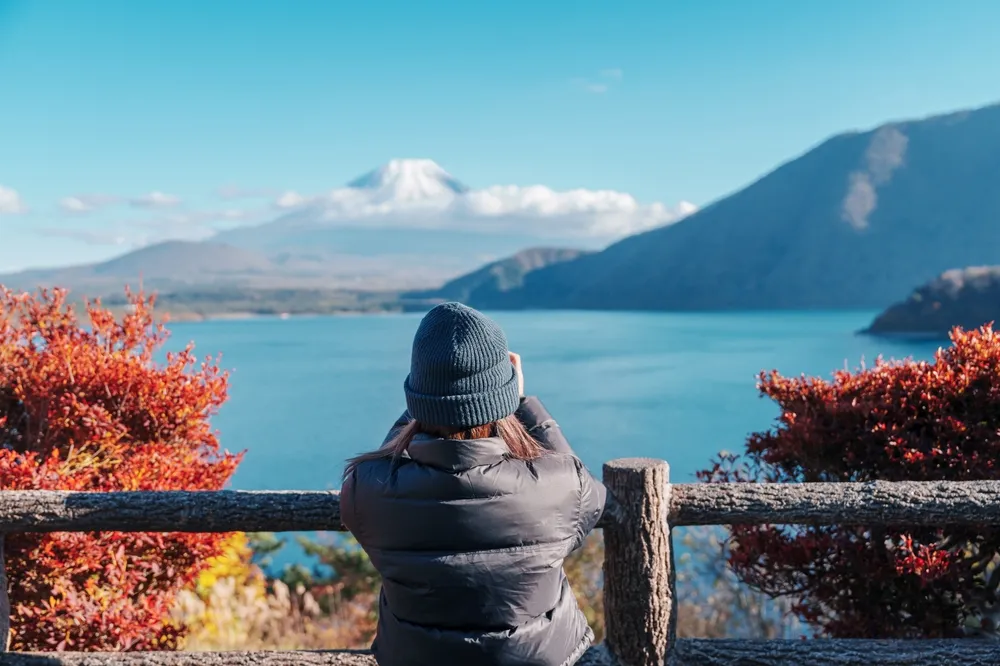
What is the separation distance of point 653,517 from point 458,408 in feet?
3.50

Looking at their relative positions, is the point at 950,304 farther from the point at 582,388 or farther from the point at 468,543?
the point at 468,543

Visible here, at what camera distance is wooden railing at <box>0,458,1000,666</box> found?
8.77 feet

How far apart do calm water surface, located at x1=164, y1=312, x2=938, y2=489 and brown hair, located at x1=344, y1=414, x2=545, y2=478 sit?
530 mm

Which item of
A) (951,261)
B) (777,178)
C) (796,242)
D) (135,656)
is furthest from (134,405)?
(777,178)

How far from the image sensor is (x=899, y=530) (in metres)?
3.13

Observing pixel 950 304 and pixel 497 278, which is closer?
pixel 950 304

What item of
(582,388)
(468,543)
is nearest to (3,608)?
(468,543)

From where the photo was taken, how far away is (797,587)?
3590 mm

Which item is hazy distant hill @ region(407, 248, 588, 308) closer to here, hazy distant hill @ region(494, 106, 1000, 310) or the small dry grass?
hazy distant hill @ region(494, 106, 1000, 310)

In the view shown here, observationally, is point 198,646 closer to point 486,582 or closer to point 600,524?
point 600,524

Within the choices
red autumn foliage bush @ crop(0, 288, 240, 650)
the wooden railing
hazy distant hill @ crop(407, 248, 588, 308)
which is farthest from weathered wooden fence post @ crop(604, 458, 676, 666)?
hazy distant hill @ crop(407, 248, 588, 308)

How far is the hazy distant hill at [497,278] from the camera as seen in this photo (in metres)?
156

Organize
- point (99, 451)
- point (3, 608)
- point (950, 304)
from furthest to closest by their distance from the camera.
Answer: point (950, 304) → point (99, 451) → point (3, 608)

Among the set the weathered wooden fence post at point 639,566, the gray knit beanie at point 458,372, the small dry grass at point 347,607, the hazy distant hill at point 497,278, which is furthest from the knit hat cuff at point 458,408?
the hazy distant hill at point 497,278
